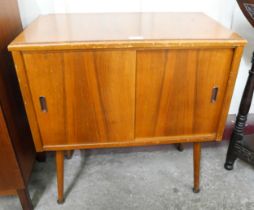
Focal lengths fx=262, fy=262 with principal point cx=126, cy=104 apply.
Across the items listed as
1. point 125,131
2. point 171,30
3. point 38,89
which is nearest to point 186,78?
point 171,30

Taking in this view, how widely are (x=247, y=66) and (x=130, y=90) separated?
83cm

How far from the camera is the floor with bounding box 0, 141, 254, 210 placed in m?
1.18

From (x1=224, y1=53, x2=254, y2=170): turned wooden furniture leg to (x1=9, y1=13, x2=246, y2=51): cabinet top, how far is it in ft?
1.14

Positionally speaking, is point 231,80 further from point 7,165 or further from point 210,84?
point 7,165

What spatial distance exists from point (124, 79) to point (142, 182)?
65 cm

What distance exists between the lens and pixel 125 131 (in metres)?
0.96

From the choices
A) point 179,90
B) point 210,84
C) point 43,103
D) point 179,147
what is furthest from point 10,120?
point 179,147

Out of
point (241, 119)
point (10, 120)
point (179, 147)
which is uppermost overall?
point (10, 120)

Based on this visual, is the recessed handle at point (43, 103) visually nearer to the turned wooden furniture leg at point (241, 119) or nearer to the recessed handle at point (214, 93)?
the recessed handle at point (214, 93)

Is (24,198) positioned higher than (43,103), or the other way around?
(43,103)

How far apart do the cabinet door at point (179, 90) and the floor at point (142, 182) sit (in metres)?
0.38

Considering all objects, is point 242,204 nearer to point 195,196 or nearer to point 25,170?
point 195,196

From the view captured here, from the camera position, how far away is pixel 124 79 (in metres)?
0.85

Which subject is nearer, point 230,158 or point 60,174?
point 60,174
